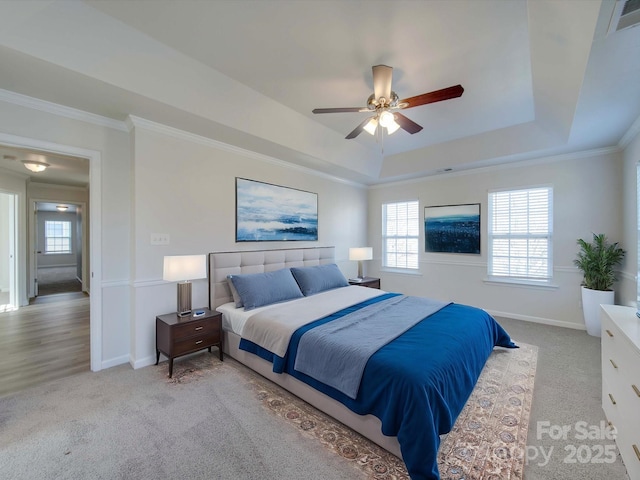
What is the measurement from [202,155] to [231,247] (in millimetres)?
1238

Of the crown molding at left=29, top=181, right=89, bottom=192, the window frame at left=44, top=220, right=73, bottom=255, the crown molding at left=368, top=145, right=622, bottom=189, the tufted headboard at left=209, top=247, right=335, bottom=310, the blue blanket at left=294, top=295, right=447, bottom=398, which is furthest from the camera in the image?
the window frame at left=44, top=220, right=73, bottom=255

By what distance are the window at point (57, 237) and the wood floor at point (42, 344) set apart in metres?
6.81

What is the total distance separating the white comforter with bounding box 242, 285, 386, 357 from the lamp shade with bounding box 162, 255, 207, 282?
2.50 ft

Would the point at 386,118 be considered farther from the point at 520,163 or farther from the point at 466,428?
the point at 520,163

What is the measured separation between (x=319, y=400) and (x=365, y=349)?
2.04 feet

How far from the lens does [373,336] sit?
2164 mm

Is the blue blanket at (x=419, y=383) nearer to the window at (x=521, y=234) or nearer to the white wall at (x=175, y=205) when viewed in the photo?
the white wall at (x=175, y=205)

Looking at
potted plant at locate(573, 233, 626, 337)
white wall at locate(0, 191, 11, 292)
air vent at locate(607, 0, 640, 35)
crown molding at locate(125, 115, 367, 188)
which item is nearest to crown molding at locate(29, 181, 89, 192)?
white wall at locate(0, 191, 11, 292)

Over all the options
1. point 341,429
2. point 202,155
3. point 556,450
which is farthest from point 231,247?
point 556,450

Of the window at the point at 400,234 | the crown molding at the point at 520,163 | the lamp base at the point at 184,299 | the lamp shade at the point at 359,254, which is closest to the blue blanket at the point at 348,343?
the lamp base at the point at 184,299

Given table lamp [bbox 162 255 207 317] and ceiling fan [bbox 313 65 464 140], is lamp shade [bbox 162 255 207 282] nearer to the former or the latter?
table lamp [bbox 162 255 207 317]

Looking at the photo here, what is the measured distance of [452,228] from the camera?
198 inches

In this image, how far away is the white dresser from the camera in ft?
4.80

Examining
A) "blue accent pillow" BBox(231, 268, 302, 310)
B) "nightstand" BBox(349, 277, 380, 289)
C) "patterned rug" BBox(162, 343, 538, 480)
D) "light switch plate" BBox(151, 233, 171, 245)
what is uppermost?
"light switch plate" BBox(151, 233, 171, 245)
